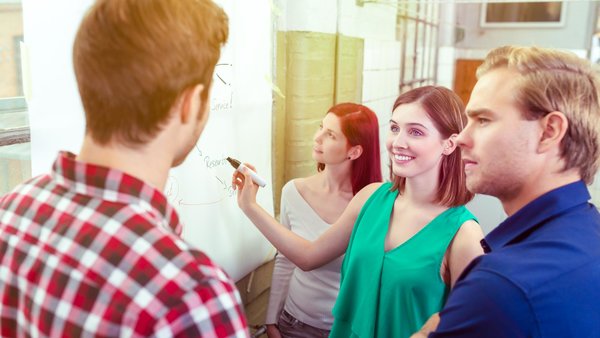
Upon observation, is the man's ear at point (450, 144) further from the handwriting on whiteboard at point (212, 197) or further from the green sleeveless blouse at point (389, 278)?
the handwriting on whiteboard at point (212, 197)

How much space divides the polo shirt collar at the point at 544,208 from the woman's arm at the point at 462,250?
10.4 inches

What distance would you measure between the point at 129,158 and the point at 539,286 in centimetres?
54

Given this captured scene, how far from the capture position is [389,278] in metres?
1.13

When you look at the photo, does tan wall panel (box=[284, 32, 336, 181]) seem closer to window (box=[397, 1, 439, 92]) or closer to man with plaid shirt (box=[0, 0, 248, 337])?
window (box=[397, 1, 439, 92])

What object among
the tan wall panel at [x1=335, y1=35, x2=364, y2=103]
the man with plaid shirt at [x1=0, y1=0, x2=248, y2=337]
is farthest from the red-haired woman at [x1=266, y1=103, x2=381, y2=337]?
the man with plaid shirt at [x1=0, y1=0, x2=248, y2=337]

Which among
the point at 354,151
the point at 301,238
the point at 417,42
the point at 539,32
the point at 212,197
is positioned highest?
the point at 539,32

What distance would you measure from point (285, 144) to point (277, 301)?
23.0 inches

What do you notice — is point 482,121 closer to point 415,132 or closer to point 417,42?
point 415,132

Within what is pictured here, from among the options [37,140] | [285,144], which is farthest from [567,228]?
[285,144]

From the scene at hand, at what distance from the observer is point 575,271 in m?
0.71

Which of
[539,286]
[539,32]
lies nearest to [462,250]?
[539,286]

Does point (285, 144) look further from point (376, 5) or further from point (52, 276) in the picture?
point (52, 276)

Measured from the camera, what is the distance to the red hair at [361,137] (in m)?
1.55

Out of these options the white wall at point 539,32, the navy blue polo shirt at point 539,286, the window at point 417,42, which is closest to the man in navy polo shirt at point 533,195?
the navy blue polo shirt at point 539,286
